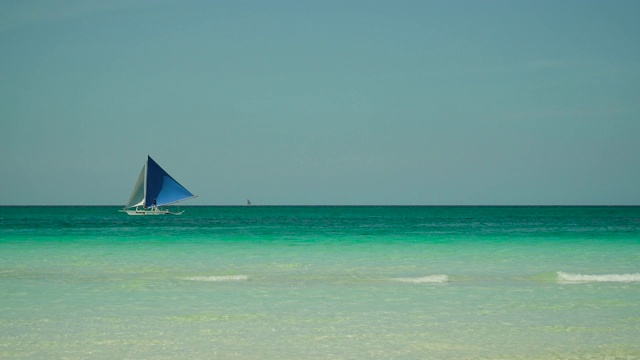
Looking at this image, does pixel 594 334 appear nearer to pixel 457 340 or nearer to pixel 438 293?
pixel 457 340

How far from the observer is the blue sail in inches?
2584

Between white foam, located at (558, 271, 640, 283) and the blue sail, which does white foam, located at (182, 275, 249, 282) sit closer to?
white foam, located at (558, 271, 640, 283)

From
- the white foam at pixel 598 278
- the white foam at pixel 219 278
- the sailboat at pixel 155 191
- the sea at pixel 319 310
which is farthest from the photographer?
the sailboat at pixel 155 191

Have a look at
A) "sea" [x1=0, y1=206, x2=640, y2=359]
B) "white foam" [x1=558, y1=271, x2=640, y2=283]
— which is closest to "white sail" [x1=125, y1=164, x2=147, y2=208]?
"sea" [x1=0, y1=206, x2=640, y2=359]

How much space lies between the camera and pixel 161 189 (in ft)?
221

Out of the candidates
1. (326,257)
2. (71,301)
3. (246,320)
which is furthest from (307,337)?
(326,257)

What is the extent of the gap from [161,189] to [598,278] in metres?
57.6

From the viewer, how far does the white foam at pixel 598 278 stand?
45.0 ft

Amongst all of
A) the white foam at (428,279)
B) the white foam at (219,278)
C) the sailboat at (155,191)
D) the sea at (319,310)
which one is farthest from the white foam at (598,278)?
the sailboat at (155,191)

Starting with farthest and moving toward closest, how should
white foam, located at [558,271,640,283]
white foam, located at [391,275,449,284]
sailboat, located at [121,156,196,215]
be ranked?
sailboat, located at [121,156,196,215], white foam, located at [558,271,640,283], white foam, located at [391,275,449,284]

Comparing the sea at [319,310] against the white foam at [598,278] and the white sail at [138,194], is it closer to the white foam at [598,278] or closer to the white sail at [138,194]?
the white foam at [598,278]

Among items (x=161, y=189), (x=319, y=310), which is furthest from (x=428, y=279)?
(x=161, y=189)

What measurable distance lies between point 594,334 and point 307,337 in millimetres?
3502

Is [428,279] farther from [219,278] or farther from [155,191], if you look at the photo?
[155,191]
